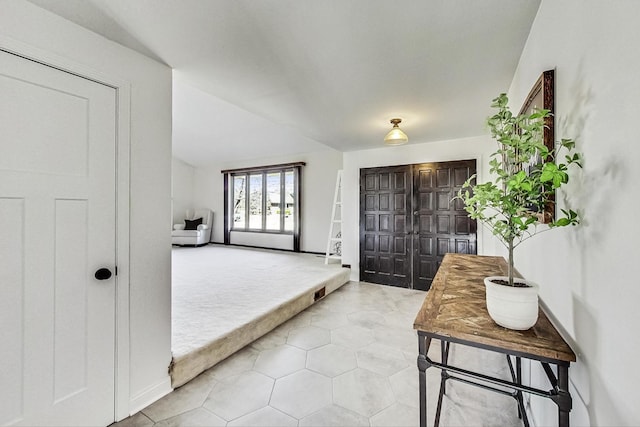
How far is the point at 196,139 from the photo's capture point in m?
6.71

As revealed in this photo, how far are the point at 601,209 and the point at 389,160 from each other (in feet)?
13.0

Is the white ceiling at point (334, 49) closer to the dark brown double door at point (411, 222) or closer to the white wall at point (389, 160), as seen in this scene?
the white wall at point (389, 160)

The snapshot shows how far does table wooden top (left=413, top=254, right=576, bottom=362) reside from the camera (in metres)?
0.90

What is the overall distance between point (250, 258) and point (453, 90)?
4963mm

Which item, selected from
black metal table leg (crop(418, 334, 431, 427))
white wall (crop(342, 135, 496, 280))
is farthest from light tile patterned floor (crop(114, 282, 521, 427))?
white wall (crop(342, 135, 496, 280))

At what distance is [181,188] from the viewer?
27.8ft

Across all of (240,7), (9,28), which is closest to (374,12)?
(240,7)

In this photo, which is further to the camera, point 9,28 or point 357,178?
point 357,178

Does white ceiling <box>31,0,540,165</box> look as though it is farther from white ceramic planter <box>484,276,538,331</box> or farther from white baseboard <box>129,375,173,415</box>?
white baseboard <box>129,375,173,415</box>

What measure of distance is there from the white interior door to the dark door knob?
0.12ft

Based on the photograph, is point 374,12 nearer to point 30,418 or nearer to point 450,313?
point 450,313

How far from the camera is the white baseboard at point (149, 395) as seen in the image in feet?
5.69

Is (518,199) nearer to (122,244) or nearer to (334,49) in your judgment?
(334,49)

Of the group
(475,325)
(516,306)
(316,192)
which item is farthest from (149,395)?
(316,192)
